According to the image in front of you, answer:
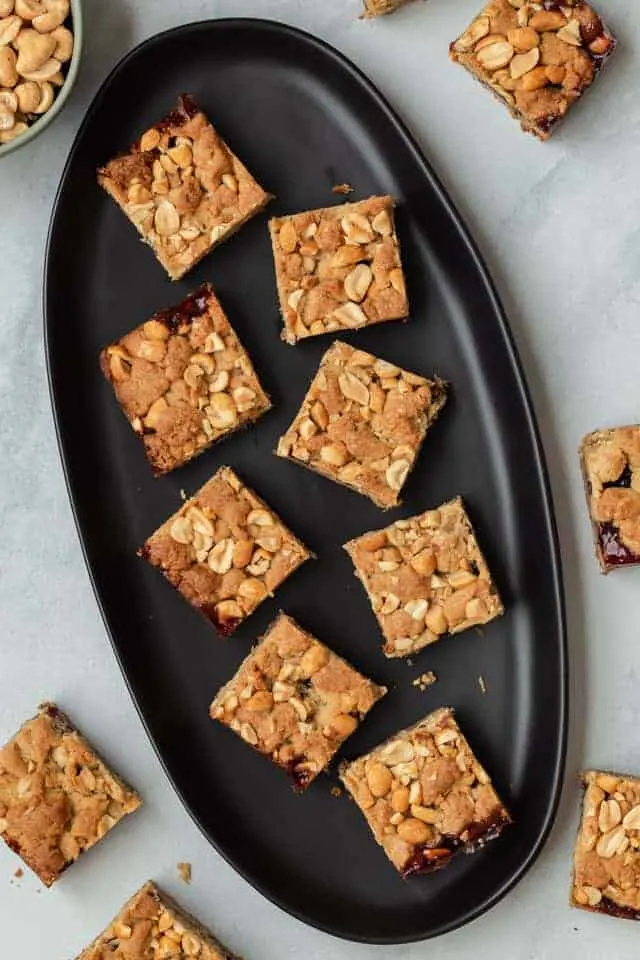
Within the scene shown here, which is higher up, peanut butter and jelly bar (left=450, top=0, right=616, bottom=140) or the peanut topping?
the peanut topping

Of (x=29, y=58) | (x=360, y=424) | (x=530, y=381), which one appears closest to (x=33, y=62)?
(x=29, y=58)

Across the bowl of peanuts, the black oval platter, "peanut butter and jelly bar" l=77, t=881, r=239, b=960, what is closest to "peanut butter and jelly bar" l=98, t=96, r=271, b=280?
the black oval platter

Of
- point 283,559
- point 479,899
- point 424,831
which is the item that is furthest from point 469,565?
point 479,899

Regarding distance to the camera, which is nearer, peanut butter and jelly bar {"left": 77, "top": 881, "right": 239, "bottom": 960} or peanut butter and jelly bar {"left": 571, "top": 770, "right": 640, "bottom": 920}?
peanut butter and jelly bar {"left": 571, "top": 770, "right": 640, "bottom": 920}

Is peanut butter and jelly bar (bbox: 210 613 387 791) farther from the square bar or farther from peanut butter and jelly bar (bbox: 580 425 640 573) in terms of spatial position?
the square bar

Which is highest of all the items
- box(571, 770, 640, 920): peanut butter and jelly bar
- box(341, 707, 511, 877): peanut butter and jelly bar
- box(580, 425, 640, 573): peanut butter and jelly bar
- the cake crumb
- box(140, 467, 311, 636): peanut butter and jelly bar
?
box(140, 467, 311, 636): peanut butter and jelly bar

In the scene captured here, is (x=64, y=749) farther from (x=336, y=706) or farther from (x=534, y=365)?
(x=534, y=365)

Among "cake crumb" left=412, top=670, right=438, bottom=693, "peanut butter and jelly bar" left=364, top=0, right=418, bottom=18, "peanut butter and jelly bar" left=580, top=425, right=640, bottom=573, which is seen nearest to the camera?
"peanut butter and jelly bar" left=580, top=425, right=640, bottom=573
